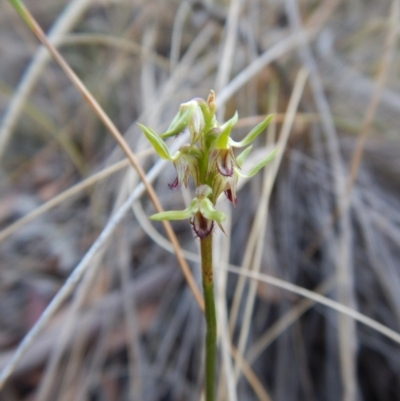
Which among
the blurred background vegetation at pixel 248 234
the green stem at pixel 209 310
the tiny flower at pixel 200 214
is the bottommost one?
the green stem at pixel 209 310

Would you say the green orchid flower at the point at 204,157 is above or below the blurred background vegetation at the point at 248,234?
below

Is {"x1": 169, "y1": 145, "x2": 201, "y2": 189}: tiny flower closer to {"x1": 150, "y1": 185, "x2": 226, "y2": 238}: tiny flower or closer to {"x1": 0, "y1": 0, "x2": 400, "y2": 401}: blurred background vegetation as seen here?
{"x1": 150, "y1": 185, "x2": 226, "y2": 238}: tiny flower

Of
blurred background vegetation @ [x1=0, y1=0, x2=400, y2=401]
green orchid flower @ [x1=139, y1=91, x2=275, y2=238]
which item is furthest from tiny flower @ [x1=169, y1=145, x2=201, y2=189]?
blurred background vegetation @ [x1=0, y1=0, x2=400, y2=401]

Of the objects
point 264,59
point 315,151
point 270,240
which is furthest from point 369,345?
point 264,59

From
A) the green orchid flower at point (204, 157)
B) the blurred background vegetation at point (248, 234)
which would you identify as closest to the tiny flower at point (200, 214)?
the green orchid flower at point (204, 157)

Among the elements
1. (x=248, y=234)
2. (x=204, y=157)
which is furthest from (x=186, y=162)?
(x=248, y=234)

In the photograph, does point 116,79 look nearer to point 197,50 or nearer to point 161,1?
point 161,1

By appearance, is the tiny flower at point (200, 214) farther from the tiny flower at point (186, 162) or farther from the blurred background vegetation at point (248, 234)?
the blurred background vegetation at point (248, 234)
